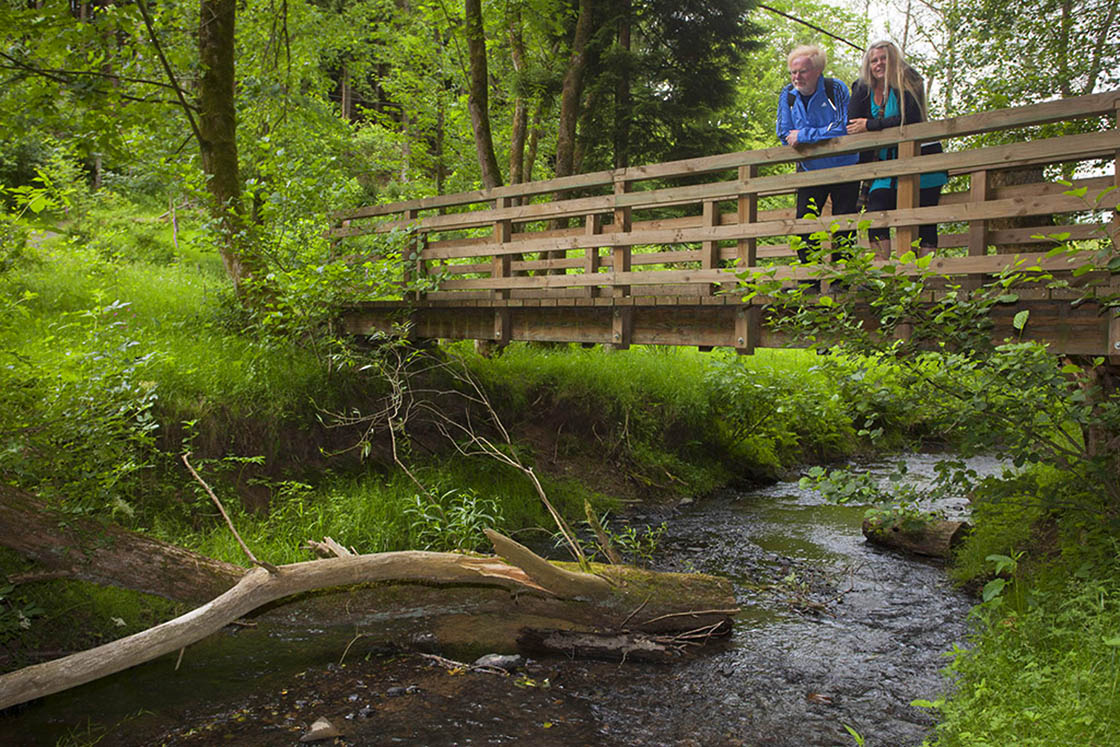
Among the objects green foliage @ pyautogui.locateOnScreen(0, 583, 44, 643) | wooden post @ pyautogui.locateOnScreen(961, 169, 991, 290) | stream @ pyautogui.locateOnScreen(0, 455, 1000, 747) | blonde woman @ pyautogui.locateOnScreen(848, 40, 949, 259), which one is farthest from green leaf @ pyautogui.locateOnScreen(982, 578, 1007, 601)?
green foliage @ pyautogui.locateOnScreen(0, 583, 44, 643)

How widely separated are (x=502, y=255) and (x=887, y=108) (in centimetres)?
463

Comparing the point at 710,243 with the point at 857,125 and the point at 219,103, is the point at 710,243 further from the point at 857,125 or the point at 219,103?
the point at 219,103

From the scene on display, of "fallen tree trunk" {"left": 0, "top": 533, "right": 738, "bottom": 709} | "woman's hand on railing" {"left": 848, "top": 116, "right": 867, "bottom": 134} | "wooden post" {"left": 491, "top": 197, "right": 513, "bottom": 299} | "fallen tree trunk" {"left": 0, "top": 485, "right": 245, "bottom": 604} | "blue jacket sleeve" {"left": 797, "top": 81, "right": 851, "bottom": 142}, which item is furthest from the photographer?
"wooden post" {"left": 491, "top": 197, "right": 513, "bottom": 299}

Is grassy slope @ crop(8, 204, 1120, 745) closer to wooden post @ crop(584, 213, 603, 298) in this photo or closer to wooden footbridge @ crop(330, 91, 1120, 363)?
wooden footbridge @ crop(330, 91, 1120, 363)

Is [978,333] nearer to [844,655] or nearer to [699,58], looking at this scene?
[844,655]

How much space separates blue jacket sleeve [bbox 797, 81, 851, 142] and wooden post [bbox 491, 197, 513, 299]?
374 cm

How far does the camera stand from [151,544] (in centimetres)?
620

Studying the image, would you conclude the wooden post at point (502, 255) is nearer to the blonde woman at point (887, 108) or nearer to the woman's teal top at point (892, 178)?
the blonde woman at point (887, 108)

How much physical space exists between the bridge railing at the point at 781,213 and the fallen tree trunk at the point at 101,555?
15.5 feet

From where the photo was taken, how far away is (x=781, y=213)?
29.8 ft

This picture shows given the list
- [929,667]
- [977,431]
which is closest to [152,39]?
[977,431]

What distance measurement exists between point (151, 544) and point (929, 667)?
6.13m

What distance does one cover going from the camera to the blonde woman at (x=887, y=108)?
689 cm

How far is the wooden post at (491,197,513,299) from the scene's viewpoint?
980cm
